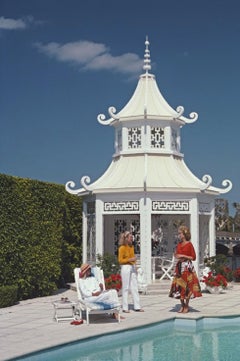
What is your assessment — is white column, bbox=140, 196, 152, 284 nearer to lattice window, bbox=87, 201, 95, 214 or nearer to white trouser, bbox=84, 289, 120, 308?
lattice window, bbox=87, 201, 95, 214

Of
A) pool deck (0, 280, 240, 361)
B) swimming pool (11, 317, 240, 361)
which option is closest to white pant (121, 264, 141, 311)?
pool deck (0, 280, 240, 361)

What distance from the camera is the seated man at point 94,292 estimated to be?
10297 mm

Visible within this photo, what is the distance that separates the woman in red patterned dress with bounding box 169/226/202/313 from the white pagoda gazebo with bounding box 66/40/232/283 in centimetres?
417

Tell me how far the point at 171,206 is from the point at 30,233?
4.12 meters

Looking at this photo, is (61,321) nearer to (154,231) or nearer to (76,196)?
(76,196)

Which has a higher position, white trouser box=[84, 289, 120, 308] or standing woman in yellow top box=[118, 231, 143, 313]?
standing woman in yellow top box=[118, 231, 143, 313]

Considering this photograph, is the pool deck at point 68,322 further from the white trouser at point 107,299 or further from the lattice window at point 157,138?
the lattice window at point 157,138

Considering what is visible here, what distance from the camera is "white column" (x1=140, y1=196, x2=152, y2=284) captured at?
50.6 ft

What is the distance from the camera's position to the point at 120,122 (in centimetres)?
1709

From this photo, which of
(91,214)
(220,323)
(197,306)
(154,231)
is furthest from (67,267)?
(220,323)

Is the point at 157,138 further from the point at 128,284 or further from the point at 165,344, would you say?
the point at 165,344

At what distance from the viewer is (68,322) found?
10445 millimetres

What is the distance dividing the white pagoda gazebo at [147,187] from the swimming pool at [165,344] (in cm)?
482

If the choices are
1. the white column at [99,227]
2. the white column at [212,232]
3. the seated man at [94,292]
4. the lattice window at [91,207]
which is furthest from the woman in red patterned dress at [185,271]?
the white column at [212,232]
